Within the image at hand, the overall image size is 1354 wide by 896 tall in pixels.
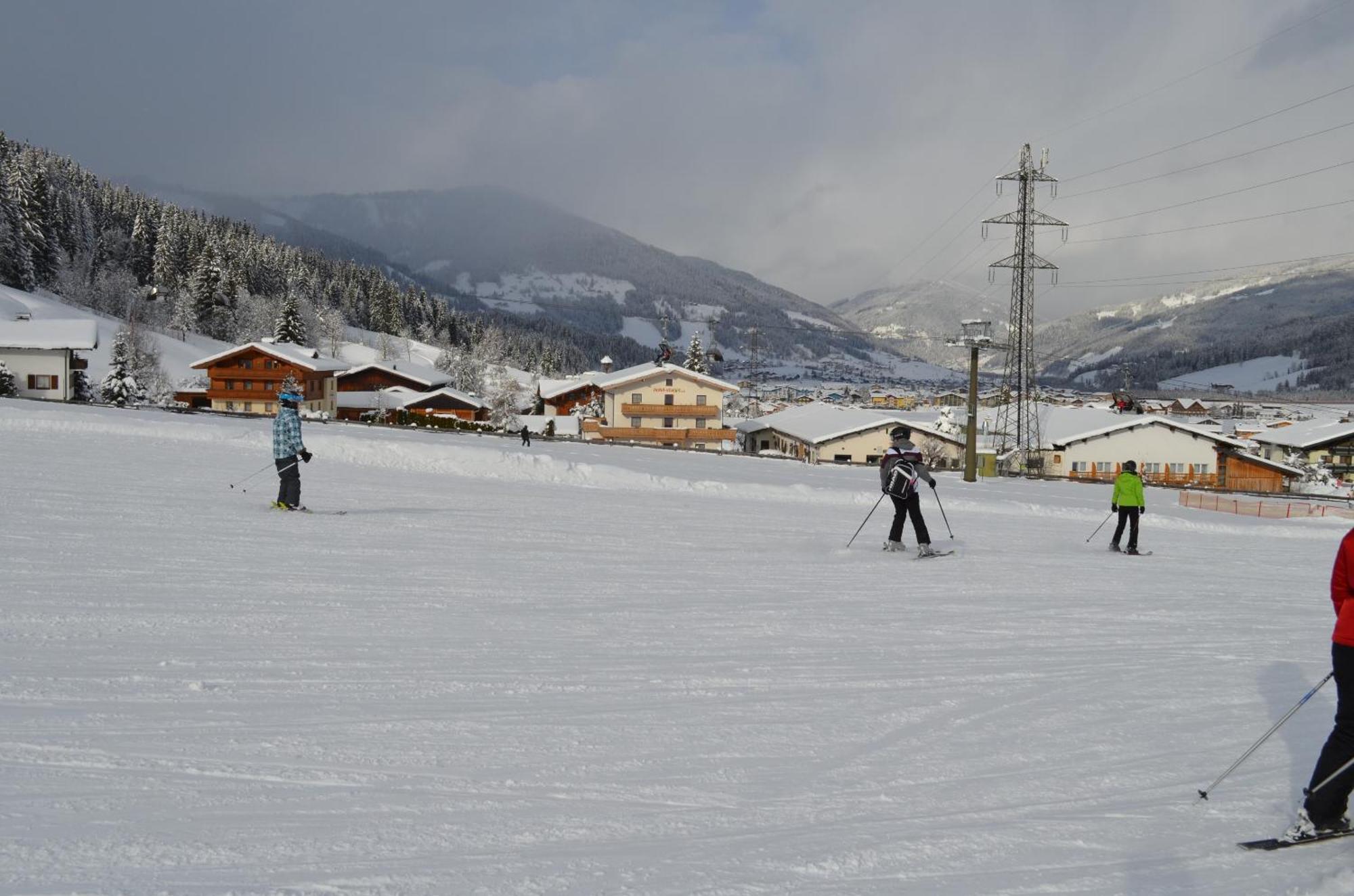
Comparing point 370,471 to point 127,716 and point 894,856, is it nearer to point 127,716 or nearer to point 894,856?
point 127,716

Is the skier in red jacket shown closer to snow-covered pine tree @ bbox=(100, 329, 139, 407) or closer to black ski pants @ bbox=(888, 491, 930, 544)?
black ski pants @ bbox=(888, 491, 930, 544)

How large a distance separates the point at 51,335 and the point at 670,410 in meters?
38.3

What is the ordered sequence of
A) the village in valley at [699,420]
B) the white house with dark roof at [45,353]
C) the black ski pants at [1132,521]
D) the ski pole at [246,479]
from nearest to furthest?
the black ski pants at [1132,521], the ski pole at [246,479], the white house with dark roof at [45,353], the village in valley at [699,420]

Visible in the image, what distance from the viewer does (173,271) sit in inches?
4483

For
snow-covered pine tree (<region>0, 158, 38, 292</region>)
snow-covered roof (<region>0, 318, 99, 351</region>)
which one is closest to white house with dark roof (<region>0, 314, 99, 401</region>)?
snow-covered roof (<region>0, 318, 99, 351</region>)

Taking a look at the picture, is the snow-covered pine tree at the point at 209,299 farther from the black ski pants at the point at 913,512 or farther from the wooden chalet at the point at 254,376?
the black ski pants at the point at 913,512

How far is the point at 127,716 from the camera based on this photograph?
5.25m

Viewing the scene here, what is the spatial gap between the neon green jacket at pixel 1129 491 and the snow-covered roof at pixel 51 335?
184 feet

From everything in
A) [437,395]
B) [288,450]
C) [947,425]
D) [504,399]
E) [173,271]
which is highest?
[173,271]

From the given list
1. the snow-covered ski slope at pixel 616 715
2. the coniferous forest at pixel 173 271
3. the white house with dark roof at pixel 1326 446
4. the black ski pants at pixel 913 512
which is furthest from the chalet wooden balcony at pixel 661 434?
the coniferous forest at pixel 173 271

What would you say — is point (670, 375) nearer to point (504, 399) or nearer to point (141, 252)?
point (504, 399)

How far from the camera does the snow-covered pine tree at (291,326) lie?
10269cm

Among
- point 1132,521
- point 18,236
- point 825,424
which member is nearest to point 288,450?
point 1132,521

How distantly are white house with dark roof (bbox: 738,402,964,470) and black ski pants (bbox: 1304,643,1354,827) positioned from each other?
2075 inches
